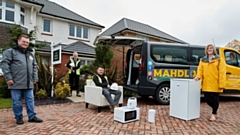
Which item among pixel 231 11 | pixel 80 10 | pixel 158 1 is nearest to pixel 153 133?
pixel 158 1

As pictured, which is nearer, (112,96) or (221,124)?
(221,124)

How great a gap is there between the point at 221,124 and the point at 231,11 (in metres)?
11.0

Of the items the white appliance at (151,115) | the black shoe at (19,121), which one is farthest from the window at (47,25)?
the white appliance at (151,115)

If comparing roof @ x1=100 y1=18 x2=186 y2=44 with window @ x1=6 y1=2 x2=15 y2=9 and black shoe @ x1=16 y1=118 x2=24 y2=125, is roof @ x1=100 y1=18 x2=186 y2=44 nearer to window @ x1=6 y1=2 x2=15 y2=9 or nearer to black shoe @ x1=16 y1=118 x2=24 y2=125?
window @ x1=6 y1=2 x2=15 y2=9

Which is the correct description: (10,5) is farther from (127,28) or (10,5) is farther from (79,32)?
(127,28)

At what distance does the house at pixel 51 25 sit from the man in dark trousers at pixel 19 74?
779 centimetres

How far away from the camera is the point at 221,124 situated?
426cm

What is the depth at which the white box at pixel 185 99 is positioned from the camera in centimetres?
455

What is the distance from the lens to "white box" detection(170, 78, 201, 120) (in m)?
4.55

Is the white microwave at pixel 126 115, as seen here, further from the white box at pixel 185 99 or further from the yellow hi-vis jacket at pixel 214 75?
the yellow hi-vis jacket at pixel 214 75

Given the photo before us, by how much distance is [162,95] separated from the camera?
250 inches

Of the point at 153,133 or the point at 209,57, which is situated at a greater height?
the point at 209,57

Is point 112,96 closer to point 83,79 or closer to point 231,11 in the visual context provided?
point 83,79

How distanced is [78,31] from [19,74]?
1543 centimetres
